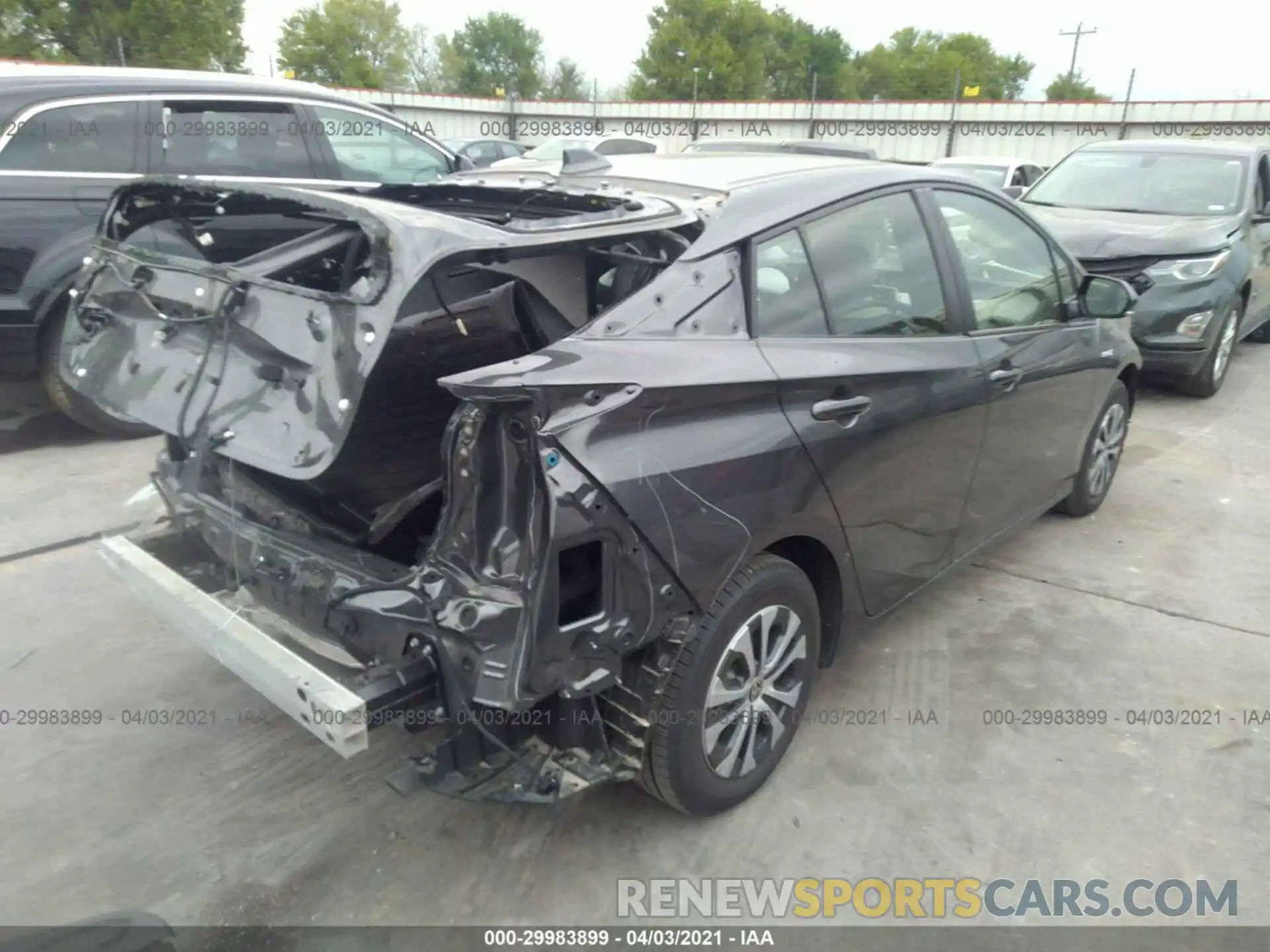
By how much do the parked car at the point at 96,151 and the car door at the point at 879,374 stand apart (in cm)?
390

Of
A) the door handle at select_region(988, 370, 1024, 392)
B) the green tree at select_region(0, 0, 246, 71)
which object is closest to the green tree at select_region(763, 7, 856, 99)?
the green tree at select_region(0, 0, 246, 71)

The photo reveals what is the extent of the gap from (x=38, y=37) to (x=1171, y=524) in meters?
33.3

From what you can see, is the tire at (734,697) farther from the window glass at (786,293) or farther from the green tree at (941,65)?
the green tree at (941,65)

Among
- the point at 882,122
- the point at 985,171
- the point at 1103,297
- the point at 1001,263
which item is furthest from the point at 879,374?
the point at 882,122

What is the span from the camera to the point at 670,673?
2396 millimetres

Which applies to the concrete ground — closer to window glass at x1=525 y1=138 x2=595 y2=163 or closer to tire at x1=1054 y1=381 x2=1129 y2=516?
tire at x1=1054 y1=381 x2=1129 y2=516

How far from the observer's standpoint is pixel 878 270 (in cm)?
305

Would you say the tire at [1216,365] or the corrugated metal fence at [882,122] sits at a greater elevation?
the corrugated metal fence at [882,122]

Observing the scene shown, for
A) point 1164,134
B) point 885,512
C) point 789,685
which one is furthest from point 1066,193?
point 1164,134

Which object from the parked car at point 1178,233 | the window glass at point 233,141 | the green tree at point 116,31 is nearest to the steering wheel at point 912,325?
the parked car at point 1178,233

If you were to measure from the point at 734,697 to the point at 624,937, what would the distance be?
673mm

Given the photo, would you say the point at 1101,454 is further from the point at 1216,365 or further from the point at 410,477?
the point at 410,477

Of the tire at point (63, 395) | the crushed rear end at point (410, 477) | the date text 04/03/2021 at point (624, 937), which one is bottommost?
the date text 04/03/2021 at point (624, 937)

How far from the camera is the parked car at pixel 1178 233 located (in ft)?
22.4
